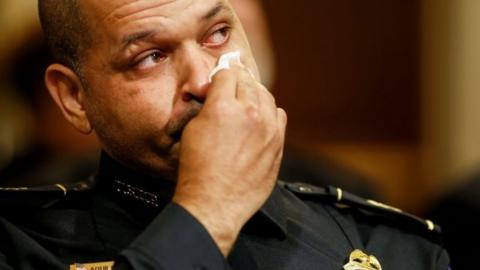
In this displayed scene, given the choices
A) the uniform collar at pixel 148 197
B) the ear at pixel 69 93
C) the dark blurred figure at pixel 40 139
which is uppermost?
the ear at pixel 69 93

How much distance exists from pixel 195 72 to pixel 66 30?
285 millimetres

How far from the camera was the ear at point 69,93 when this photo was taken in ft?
5.55

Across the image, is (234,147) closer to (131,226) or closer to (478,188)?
(131,226)

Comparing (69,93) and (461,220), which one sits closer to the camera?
(69,93)

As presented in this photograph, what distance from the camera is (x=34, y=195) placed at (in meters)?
1.67

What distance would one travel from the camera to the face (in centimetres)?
152

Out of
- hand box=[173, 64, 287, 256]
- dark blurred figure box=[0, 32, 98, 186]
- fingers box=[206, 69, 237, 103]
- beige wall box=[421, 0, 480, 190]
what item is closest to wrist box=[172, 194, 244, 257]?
hand box=[173, 64, 287, 256]

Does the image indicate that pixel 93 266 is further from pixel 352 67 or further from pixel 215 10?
pixel 352 67

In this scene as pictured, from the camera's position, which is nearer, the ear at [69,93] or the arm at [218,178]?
the arm at [218,178]

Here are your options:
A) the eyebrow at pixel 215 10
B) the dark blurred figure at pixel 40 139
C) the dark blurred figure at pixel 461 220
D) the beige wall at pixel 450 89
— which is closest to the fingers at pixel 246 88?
the eyebrow at pixel 215 10

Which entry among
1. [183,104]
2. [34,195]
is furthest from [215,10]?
[34,195]

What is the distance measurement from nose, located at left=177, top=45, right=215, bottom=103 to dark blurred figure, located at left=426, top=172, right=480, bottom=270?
1.26 meters

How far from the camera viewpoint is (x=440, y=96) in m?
3.58

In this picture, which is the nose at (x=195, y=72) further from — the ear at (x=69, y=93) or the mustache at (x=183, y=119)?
the ear at (x=69, y=93)
